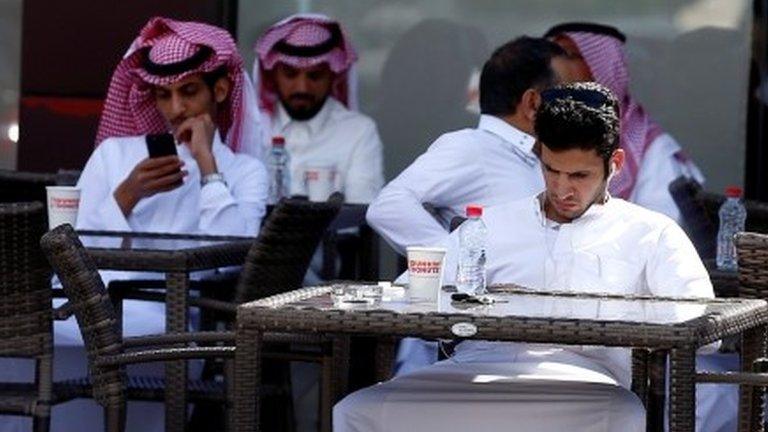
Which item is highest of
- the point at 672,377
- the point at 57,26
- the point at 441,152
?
the point at 57,26

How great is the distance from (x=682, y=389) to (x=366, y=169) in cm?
407

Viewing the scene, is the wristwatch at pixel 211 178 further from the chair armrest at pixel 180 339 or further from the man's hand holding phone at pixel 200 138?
the chair armrest at pixel 180 339

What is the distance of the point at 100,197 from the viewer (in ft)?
22.4

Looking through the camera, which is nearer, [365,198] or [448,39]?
[365,198]

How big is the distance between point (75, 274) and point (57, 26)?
3789mm

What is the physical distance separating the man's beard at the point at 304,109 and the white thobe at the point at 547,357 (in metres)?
3.22

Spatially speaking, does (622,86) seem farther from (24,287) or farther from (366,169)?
(24,287)

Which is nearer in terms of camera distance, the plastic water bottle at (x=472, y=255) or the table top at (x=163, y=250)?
the plastic water bottle at (x=472, y=255)

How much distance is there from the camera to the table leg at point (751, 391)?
15.3 feet

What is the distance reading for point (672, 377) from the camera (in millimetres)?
4031

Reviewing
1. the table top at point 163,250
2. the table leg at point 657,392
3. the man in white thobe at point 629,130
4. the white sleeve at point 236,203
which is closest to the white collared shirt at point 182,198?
the white sleeve at point 236,203

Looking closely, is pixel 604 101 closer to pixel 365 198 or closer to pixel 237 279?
pixel 237 279

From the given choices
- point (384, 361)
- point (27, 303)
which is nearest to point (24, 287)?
point (27, 303)

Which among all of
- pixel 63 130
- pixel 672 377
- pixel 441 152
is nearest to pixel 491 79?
pixel 441 152
